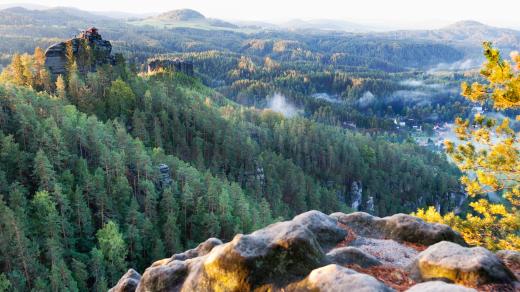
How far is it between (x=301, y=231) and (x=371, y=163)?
15713 cm

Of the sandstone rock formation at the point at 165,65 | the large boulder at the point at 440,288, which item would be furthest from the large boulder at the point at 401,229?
the sandstone rock formation at the point at 165,65

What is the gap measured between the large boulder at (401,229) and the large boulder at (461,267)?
539cm

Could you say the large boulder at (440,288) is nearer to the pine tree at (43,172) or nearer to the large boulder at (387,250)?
the large boulder at (387,250)

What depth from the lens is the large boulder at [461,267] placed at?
52.3 ft

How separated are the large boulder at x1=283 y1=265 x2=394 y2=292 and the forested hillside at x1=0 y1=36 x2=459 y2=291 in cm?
4065

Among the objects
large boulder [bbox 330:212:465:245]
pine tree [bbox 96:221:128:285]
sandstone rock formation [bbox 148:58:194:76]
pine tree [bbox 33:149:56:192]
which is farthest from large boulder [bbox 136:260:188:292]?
sandstone rock formation [bbox 148:58:194:76]

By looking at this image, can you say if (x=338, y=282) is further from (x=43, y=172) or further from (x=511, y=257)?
(x=43, y=172)

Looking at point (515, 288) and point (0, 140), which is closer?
point (515, 288)

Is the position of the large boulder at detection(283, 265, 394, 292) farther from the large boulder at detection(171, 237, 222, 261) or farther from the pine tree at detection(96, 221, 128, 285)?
the pine tree at detection(96, 221, 128, 285)

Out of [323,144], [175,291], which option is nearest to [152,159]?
[175,291]

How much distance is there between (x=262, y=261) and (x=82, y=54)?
372 ft

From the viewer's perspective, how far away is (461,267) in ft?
52.6

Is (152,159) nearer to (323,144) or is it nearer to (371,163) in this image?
(323,144)

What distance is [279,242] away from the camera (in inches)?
648
